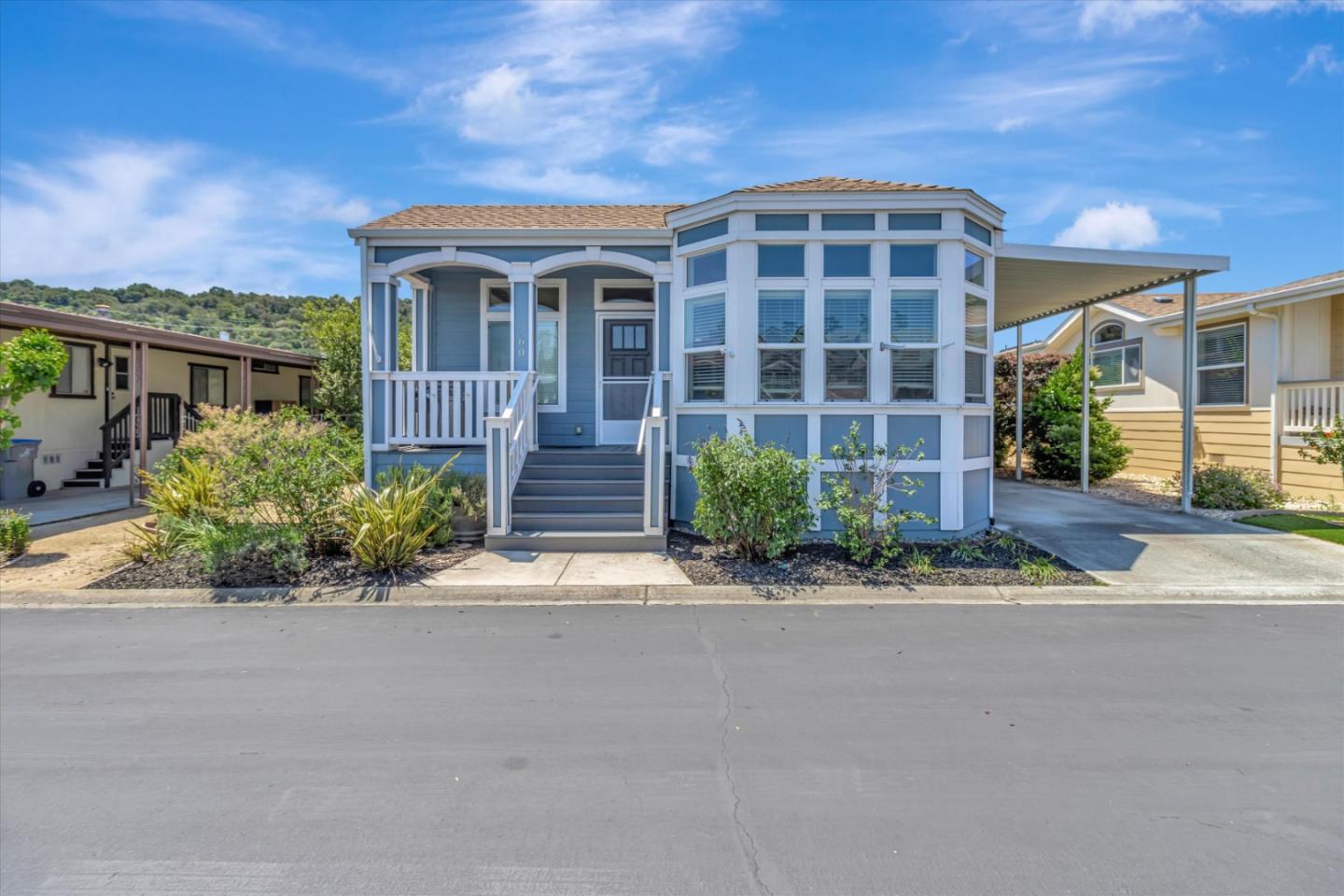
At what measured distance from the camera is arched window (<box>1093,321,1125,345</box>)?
55.3ft

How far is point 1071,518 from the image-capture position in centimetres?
1035

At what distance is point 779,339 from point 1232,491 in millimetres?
8291

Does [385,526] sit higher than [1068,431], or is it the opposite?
[1068,431]

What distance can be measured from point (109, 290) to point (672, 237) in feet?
173

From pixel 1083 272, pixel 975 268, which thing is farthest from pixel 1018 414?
pixel 975 268

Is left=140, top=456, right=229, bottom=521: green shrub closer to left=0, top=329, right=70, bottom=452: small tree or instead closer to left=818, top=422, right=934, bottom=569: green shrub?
left=0, top=329, right=70, bottom=452: small tree

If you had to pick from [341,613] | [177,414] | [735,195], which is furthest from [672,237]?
[177,414]

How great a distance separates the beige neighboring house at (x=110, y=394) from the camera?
1305 cm

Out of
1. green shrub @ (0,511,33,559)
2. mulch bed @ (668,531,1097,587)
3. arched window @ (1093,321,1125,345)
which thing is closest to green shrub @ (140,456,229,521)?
green shrub @ (0,511,33,559)

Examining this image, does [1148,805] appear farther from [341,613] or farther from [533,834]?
[341,613]

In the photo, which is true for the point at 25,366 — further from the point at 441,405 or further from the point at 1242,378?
Result: the point at 1242,378

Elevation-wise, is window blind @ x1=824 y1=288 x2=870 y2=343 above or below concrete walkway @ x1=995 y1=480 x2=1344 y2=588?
above

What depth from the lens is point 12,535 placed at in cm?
828

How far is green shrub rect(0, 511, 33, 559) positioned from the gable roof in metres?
5.58
